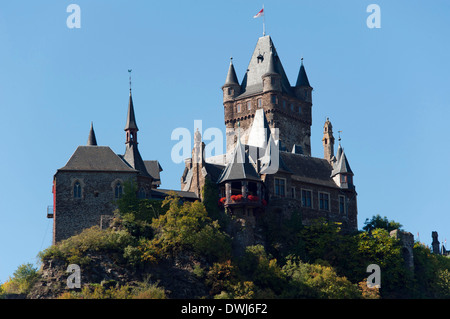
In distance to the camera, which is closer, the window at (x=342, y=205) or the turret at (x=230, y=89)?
the window at (x=342, y=205)

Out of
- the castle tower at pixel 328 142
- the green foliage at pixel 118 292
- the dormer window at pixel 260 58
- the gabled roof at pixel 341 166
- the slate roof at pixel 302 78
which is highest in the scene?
the dormer window at pixel 260 58

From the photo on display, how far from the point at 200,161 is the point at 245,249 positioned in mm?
10815

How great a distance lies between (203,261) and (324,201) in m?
18.7

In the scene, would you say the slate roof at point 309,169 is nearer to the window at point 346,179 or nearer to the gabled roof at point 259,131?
A: the window at point 346,179

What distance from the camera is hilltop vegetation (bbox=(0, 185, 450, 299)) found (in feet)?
317

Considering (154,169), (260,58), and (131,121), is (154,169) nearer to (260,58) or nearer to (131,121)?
(131,121)

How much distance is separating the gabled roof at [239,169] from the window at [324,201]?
8.98 metres

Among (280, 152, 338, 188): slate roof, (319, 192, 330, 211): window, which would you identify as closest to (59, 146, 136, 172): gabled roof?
(280, 152, 338, 188): slate roof

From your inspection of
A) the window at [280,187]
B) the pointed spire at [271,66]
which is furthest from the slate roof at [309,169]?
the pointed spire at [271,66]

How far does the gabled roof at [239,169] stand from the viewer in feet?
347
